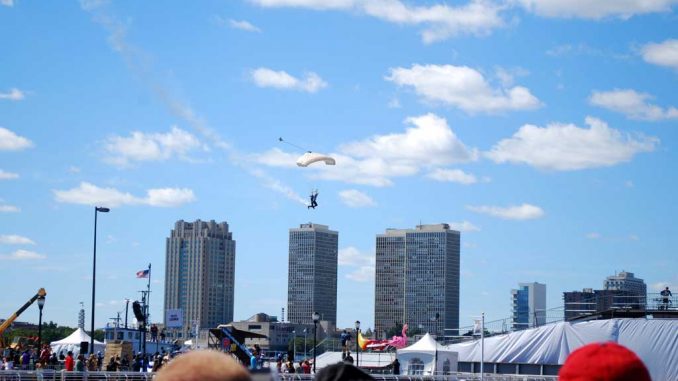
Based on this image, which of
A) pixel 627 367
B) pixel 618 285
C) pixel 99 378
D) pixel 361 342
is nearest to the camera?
pixel 627 367

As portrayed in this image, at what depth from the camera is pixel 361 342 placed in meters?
71.4

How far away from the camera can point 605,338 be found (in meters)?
38.8

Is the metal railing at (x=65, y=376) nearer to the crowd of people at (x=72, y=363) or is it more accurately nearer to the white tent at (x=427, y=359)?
the crowd of people at (x=72, y=363)

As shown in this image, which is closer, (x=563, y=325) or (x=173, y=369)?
(x=173, y=369)

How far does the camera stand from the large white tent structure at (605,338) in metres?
38.1

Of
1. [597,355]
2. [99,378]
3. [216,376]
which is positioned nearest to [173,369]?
[216,376]

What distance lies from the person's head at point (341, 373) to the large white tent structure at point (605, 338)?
35.2 metres

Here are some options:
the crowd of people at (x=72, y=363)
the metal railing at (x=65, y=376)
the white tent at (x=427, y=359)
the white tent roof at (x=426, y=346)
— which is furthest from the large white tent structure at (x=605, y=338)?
the metal railing at (x=65, y=376)

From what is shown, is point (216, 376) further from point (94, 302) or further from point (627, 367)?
point (94, 302)

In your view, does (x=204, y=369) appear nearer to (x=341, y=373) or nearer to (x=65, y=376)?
(x=341, y=373)

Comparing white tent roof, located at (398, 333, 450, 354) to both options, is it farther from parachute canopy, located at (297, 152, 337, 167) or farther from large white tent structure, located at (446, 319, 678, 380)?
parachute canopy, located at (297, 152, 337, 167)

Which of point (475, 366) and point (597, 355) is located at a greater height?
point (597, 355)

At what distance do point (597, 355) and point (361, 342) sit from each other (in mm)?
68969

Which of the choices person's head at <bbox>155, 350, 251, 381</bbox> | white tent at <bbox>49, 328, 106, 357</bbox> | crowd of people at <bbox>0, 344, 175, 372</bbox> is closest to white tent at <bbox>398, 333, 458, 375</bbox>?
crowd of people at <bbox>0, 344, 175, 372</bbox>
